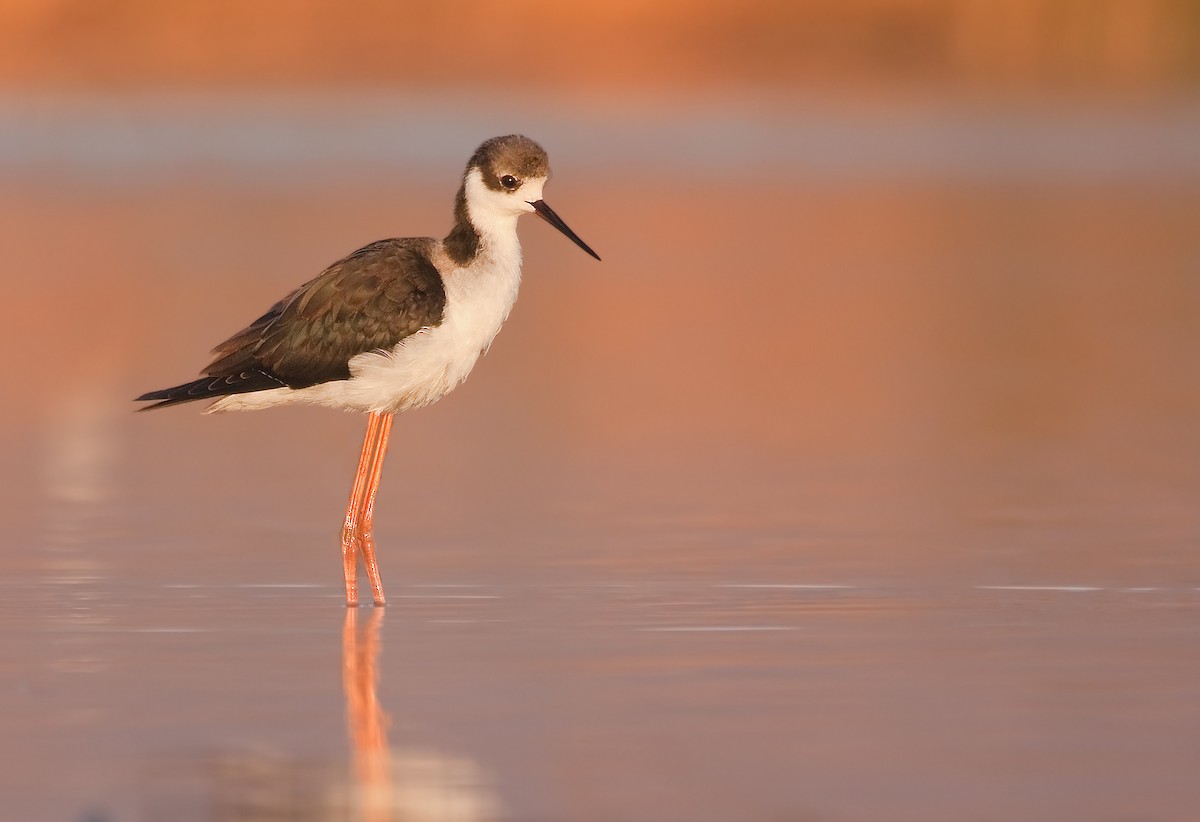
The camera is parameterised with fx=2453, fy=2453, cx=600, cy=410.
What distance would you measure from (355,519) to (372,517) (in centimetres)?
60

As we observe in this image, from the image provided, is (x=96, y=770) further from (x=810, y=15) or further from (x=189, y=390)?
(x=810, y=15)

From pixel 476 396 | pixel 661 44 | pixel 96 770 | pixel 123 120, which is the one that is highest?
pixel 661 44

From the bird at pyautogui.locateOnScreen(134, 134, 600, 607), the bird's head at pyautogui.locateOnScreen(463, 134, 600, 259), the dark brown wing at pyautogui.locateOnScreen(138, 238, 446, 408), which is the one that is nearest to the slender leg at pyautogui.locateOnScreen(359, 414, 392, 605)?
the bird at pyautogui.locateOnScreen(134, 134, 600, 607)

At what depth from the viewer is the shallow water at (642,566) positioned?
525 cm

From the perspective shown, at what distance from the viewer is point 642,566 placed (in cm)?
759

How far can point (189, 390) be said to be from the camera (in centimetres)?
786

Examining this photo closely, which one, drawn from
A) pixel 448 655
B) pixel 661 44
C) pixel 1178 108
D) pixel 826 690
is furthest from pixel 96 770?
pixel 661 44

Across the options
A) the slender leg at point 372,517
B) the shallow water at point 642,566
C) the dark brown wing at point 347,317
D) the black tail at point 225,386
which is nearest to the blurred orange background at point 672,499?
the shallow water at point 642,566

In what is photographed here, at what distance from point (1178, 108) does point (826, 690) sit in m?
34.5

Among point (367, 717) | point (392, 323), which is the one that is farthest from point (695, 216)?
point (367, 717)

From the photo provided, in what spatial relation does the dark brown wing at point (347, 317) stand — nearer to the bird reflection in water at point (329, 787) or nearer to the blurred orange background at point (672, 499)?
the blurred orange background at point (672, 499)

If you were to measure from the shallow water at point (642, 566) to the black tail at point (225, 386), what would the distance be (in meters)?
0.52

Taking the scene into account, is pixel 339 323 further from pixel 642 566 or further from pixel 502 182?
pixel 642 566

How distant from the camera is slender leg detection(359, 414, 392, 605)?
290 inches
